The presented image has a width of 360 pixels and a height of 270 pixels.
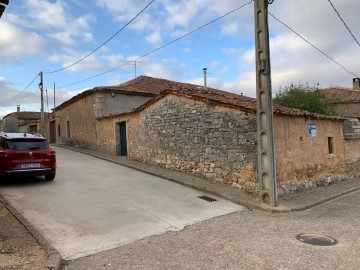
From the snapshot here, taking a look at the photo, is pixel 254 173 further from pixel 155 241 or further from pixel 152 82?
pixel 152 82

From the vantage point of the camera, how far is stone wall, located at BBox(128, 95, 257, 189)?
9.90 m

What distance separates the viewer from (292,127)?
10500mm

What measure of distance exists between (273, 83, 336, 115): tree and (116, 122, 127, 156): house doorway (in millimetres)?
10277

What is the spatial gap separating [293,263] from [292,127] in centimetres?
629

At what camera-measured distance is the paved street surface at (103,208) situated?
19.6 feet

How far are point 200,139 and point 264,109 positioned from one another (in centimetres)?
348

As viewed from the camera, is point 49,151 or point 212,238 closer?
point 212,238

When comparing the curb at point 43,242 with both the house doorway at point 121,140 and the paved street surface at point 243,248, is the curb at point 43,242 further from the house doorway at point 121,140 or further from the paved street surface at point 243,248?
the house doorway at point 121,140

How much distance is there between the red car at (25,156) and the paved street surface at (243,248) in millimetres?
5653

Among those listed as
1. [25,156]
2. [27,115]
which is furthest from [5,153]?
[27,115]

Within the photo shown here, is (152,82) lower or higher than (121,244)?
higher

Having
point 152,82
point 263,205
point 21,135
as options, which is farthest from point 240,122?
point 152,82

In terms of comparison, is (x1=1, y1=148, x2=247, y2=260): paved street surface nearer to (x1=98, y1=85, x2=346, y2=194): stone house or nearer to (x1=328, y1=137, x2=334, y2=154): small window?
(x1=98, y1=85, x2=346, y2=194): stone house

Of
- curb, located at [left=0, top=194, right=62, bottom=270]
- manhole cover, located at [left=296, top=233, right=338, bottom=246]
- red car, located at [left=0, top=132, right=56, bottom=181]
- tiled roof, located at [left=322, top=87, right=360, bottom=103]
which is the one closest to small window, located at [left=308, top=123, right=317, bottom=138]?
manhole cover, located at [left=296, top=233, right=338, bottom=246]
